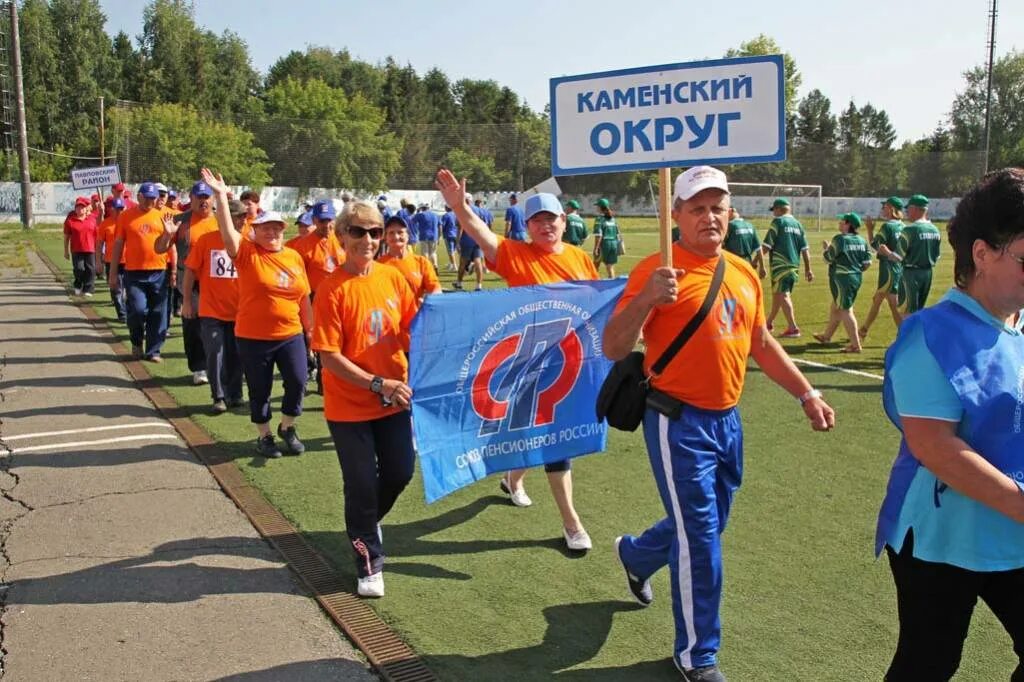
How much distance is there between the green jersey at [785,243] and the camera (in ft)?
43.8

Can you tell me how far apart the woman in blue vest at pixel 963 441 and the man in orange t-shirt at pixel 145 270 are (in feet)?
33.9

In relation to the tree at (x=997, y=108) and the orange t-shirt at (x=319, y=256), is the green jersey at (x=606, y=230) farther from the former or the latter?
the tree at (x=997, y=108)

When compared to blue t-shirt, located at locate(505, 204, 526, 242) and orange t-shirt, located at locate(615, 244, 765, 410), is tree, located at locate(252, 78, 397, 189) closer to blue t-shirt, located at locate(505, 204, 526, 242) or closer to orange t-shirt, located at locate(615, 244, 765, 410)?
blue t-shirt, located at locate(505, 204, 526, 242)

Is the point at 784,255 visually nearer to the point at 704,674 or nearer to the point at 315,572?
the point at 315,572

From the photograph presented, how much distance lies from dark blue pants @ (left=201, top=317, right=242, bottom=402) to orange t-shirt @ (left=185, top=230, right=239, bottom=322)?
0.45ft

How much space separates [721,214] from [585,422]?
1.79 meters

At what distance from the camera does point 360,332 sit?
4.71 metres

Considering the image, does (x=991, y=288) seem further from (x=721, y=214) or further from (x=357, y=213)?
(x=357, y=213)

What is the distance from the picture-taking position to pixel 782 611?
439cm

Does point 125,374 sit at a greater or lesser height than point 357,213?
lesser

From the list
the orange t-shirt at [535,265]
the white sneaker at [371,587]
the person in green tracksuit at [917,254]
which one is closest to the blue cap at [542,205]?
the orange t-shirt at [535,265]

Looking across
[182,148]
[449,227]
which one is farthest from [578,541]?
[182,148]

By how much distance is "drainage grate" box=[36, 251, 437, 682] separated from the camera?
13.0 ft

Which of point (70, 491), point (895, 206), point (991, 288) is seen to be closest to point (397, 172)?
point (895, 206)
